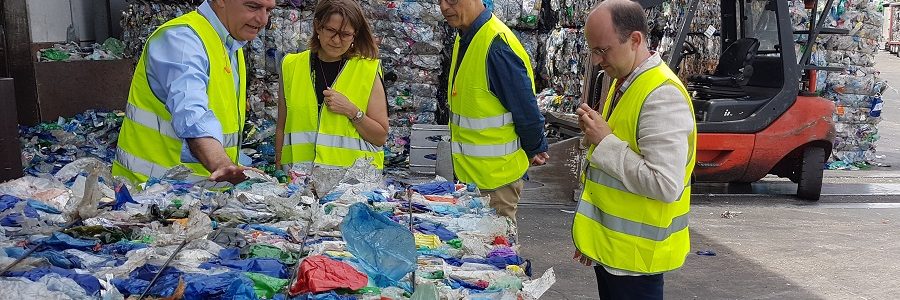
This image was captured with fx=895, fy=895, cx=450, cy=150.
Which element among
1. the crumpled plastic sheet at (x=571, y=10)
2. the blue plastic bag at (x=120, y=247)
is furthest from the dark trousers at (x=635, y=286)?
the crumpled plastic sheet at (x=571, y=10)

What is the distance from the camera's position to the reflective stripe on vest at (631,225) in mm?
3012

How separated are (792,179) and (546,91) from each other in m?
2.88

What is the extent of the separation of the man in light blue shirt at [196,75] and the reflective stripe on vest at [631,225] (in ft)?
4.06

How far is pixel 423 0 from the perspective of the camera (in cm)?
952

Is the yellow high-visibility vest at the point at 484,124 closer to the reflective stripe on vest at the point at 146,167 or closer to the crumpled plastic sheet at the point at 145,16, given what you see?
the reflective stripe on vest at the point at 146,167

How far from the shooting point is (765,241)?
7141 millimetres

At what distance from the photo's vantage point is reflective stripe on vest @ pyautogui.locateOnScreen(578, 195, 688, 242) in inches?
119

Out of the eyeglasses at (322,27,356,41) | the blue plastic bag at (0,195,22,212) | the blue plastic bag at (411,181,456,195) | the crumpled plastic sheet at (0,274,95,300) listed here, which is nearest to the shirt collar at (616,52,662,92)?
the blue plastic bag at (411,181,456,195)

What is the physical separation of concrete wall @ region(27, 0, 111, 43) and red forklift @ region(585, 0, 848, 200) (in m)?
5.72

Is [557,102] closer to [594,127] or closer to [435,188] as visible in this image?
[435,188]

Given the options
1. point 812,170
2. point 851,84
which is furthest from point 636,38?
point 851,84

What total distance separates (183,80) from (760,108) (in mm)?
6861

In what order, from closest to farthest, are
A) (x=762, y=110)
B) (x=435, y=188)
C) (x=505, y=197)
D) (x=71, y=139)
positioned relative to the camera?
(x=435, y=188), (x=505, y=197), (x=71, y=139), (x=762, y=110)

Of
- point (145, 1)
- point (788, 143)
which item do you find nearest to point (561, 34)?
point (788, 143)
